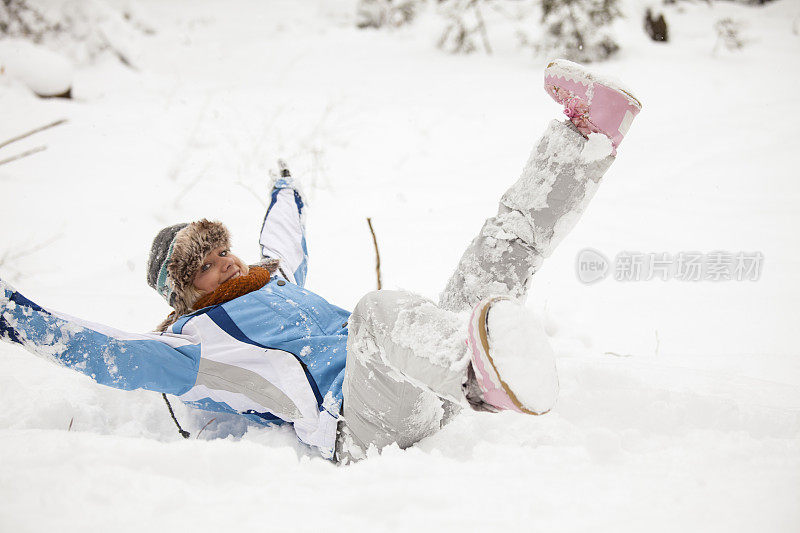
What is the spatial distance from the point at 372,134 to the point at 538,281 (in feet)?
7.43

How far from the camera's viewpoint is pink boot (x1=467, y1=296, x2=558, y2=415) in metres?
0.88

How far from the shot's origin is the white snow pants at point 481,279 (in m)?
1.19

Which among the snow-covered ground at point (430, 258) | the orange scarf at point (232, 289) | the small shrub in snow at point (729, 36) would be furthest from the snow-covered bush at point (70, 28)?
the small shrub in snow at point (729, 36)

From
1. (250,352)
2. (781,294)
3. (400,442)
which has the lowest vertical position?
(781,294)

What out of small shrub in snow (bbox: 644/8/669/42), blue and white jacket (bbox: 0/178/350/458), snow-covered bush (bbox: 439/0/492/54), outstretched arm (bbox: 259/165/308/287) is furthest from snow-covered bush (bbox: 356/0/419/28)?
blue and white jacket (bbox: 0/178/350/458)

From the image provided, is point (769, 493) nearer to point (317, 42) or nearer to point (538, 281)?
point (538, 281)

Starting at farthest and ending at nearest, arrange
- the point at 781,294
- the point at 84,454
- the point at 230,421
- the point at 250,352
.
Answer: the point at 781,294, the point at 230,421, the point at 250,352, the point at 84,454

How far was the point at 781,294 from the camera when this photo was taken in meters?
2.22

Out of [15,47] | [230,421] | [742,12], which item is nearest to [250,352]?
[230,421]

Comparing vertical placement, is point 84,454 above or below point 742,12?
above

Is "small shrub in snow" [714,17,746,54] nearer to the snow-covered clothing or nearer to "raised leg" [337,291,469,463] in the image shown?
the snow-covered clothing

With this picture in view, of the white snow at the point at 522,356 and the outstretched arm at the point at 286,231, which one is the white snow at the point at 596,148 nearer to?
the white snow at the point at 522,356

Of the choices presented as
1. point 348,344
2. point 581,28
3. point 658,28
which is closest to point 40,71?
point 348,344

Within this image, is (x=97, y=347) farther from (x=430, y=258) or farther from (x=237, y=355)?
(x=430, y=258)
